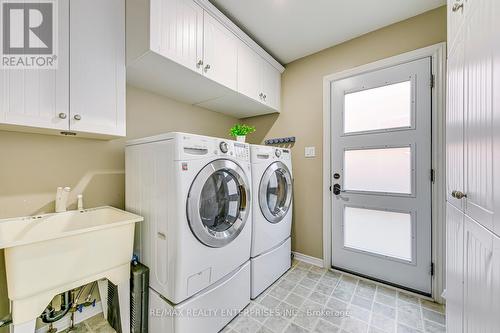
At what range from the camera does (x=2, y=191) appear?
1.22 meters

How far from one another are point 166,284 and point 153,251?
0.72 feet

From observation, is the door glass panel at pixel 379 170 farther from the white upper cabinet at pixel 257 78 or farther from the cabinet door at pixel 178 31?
the cabinet door at pixel 178 31

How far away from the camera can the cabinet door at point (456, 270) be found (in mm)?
865

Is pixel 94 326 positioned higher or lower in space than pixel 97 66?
lower

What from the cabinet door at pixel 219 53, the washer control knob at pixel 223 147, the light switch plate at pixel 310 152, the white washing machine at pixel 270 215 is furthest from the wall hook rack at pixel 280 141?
the washer control knob at pixel 223 147

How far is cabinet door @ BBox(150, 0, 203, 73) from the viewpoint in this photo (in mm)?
1276

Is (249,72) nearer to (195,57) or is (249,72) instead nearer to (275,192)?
(195,57)

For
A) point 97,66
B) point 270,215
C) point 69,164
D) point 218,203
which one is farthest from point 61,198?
point 270,215

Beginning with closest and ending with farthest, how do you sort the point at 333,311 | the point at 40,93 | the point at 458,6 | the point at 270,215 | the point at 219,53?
the point at 458,6 < the point at 40,93 < the point at 333,311 < the point at 219,53 < the point at 270,215

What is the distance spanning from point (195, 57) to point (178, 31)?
0.18 metres

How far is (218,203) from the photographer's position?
1490mm

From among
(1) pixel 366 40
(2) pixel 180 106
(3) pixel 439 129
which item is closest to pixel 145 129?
(2) pixel 180 106

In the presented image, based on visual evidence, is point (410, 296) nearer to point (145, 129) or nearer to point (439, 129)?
point (439, 129)

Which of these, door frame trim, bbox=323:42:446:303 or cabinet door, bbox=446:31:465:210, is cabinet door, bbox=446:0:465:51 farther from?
door frame trim, bbox=323:42:446:303
